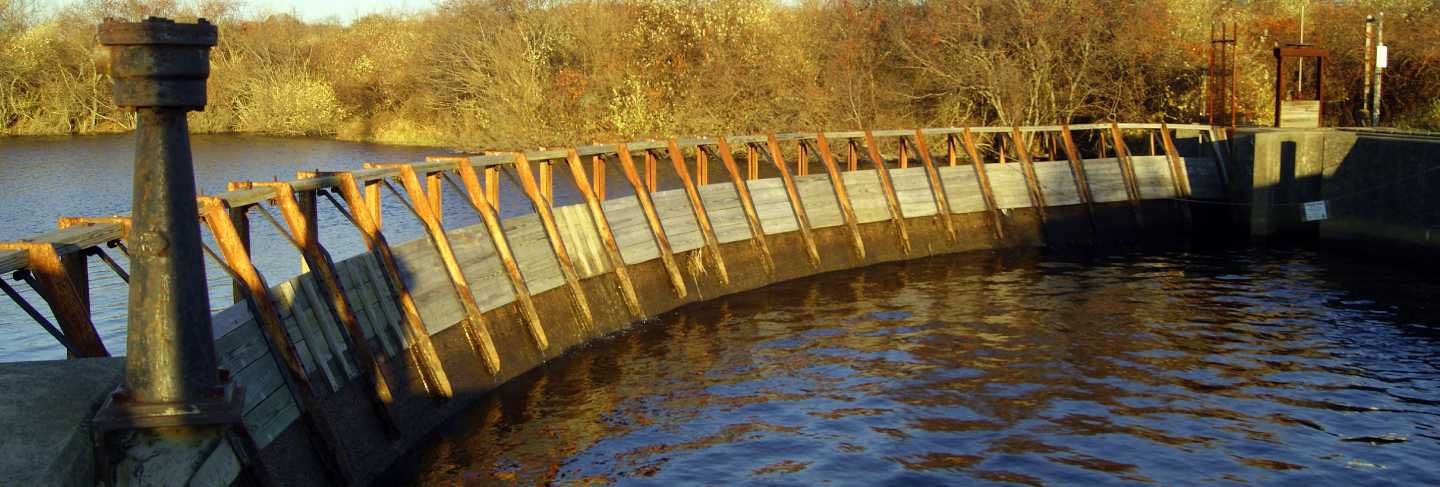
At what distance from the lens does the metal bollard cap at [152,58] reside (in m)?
7.86

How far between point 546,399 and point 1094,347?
28.3 ft

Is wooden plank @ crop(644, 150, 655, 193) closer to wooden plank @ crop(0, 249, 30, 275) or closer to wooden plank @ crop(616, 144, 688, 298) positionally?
wooden plank @ crop(616, 144, 688, 298)

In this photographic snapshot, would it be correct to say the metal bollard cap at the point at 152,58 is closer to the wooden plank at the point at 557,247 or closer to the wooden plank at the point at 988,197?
the wooden plank at the point at 557,247

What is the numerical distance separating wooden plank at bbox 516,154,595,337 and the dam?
0.14ft

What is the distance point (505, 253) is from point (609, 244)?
9.97 ft

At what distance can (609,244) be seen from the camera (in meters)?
21.5

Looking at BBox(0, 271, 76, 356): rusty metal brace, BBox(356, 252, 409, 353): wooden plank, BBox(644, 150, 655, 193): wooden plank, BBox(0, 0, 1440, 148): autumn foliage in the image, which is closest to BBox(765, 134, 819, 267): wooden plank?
BBox(644, 150, 655, 193): wooden plank

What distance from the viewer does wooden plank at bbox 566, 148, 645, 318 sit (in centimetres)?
2155

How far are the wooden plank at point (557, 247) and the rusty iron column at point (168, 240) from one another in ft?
38.2

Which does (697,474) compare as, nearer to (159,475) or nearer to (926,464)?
(926,464)

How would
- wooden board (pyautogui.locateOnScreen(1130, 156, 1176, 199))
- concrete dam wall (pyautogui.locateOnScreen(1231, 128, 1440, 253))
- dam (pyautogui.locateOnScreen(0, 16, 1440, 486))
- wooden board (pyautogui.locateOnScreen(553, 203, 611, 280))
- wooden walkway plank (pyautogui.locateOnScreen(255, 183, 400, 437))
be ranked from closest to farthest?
dam (pyautogui.locateOnScreen(0, 16, 1440, 486)) < wooden walkway plank (pyautogui.locateOnScreen(255, 183, 400, 437)) < wooden board (pyautogui.locateOnScreen(553, 203, 611, 280)) < concrete dam wall (pyautogui.locateOnScreen(1231, 128, 1440, 253)) < wooden board (pyautogui.locateOnScreen(1130, 156, 1176, 199))

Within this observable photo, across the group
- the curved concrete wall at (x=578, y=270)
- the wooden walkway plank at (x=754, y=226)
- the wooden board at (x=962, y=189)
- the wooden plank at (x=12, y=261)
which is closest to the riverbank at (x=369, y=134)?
the wooden board at (x=962, y=189)

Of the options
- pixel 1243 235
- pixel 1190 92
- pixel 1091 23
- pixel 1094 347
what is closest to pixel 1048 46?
pixel 1091 23

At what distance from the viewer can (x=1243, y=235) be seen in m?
32.8
